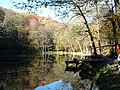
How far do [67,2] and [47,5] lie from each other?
9.44ft

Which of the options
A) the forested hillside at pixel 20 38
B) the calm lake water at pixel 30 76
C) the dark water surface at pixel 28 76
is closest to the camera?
the calm lake water at pixel 30 76

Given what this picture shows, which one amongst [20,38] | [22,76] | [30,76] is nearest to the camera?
[30,76]

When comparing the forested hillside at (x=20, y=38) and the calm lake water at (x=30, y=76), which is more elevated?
the forested hillside at (x=20, y=38)

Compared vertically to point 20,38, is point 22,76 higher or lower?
lower

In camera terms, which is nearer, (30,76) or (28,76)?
(30,76)

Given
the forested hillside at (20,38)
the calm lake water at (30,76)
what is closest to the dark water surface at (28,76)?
the calm lake water at (30,76)

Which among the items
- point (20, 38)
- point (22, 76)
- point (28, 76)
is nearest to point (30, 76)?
point (28, 76)

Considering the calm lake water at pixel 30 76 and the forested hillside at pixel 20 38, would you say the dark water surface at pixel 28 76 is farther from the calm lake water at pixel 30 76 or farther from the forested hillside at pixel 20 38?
the forested hillside at pixel 20 38

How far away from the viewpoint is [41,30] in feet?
429

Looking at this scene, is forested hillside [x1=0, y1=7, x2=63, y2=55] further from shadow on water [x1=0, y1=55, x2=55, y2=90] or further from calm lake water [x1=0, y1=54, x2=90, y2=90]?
calm lake water [x1=0, y1=54, x2=90, y2=90]

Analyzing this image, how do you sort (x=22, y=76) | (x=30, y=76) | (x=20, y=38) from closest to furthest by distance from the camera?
(x=30, y=76), (x=22, y=76), (x=20, y=38)

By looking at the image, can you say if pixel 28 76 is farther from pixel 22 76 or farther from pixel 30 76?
pixel 22 76

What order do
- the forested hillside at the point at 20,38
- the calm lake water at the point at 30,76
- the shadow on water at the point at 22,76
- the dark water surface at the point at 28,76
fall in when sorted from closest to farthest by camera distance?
1. the shadow on water at the point at 22,76
2. the calm lake water at the point at 30,76
3. the dark water surface at the point at 28,76
4. the forested hillside at the point at 20,38

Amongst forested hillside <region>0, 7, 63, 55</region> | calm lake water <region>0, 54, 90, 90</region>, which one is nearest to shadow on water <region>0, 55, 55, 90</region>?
calm lake water <region>0, 54, 90, 90</region>
